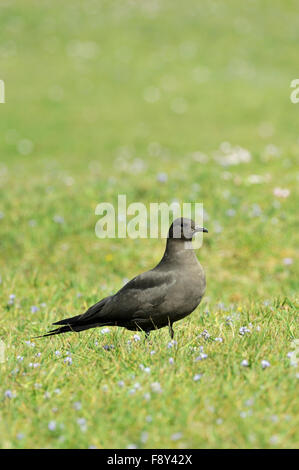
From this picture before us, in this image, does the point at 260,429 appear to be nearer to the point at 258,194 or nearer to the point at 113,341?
the point at 113,341

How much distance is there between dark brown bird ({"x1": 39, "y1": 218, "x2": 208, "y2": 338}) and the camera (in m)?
5.11

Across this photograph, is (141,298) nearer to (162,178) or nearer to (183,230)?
(183,230)

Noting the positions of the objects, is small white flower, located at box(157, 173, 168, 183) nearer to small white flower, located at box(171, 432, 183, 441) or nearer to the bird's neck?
the bird's neck

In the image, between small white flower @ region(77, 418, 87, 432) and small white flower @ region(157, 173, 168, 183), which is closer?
small white flower @ region(77, 418, 87, 432)

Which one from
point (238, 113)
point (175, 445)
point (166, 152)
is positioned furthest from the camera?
point (238, 113)

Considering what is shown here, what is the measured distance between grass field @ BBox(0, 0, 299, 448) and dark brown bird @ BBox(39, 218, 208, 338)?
193 mm

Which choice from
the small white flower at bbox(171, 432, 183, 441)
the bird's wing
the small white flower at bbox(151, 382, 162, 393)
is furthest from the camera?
the bird's wing

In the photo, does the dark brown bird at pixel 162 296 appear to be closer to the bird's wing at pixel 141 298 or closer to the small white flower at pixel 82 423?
the bird's wing at pixel 141 298

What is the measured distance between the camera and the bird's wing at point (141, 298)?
5.14m

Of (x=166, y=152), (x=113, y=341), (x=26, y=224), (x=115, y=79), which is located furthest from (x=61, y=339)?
(x=115, y=79)

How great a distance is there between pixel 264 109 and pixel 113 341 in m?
22.8

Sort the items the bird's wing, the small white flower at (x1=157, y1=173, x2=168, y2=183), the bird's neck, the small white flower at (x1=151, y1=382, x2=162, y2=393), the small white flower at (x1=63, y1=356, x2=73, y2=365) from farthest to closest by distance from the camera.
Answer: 1. the small white flower at (x1=157, y1=173, x2=168, y2=183)
2. the bird's neck
3. the bird's wing
4. the small white flower at (x1=63, y1=356, x2=73, y2=365)
5. the small white flower at (x1=151, y1=382, x2=162, y2=393)

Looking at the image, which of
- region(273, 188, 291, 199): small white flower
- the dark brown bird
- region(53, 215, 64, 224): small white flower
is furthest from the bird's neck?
region(273, 188, 291, 199): small white flower
